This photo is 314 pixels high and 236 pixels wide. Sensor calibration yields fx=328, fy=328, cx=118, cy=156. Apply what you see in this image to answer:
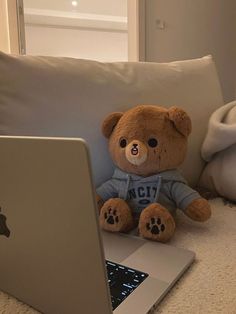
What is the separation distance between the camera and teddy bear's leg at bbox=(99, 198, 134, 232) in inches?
26.9

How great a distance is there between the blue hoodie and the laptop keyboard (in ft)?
0.69

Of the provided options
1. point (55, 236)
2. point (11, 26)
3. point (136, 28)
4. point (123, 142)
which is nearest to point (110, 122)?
point (123, 142)

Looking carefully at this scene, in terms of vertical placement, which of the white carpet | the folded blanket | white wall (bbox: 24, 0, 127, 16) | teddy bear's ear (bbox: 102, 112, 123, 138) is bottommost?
the white carpet

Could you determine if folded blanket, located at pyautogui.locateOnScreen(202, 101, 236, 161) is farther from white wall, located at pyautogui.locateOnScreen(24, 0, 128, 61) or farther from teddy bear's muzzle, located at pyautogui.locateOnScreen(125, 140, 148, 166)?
white wall, located at pyautogui.locateOnScreen(24, 0, 128, 61)

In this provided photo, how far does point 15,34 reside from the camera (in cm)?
247

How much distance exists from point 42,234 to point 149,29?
2.31 m

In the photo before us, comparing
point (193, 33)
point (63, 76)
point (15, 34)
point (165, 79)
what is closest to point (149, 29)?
point (193, 33)

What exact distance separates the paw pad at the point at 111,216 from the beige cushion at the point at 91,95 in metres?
0.13

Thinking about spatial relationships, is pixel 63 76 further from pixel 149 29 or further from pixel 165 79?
pixel 149 29

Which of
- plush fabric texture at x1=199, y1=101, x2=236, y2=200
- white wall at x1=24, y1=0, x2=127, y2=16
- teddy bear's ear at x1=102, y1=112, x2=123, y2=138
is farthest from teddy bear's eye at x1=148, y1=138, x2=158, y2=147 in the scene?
white wall at x1=24, y1=0, x2=127, y2=16

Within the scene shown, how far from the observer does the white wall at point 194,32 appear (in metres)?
2.47

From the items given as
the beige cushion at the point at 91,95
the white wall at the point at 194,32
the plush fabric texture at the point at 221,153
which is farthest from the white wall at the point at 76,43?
the plush fabric texture at the point at 221,153

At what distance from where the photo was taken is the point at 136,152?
0.69 m

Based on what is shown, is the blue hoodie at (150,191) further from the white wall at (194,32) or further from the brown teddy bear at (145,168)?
the white wall at (194,32)
